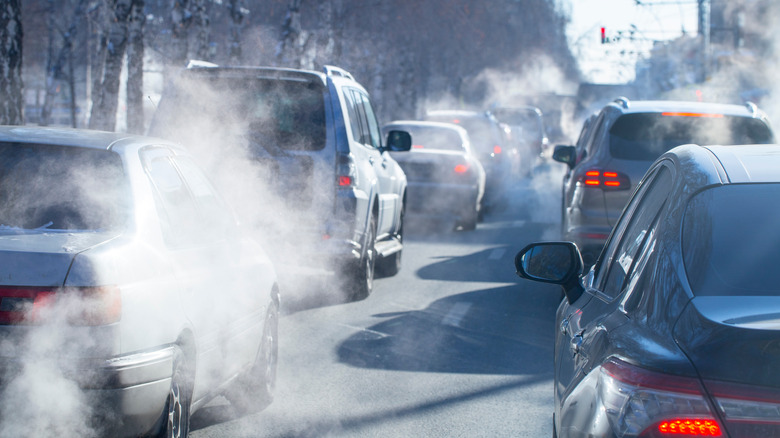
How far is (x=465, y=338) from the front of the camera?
830 cm

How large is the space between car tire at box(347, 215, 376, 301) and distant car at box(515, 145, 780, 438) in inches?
249

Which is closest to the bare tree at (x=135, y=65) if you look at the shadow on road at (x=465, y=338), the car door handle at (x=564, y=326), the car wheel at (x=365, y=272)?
the car wheel at (x=365, y=272)

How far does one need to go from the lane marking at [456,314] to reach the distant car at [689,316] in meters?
5.33

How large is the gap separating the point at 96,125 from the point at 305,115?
13.2 metres

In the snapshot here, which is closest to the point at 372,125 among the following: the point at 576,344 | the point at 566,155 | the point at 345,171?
the point at 566,155

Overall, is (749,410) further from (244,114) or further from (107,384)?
(244,114)

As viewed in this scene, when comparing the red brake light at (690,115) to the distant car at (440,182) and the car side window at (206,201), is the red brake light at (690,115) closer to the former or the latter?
the car side window at (206,201)

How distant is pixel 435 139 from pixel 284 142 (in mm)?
8918

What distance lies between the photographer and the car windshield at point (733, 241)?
2625mm

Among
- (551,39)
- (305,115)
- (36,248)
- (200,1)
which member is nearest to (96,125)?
(200,1)

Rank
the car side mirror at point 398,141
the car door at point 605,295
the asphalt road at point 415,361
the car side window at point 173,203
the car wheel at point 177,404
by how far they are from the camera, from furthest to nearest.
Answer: the car side mirror at point 398,141 → the asphalt road at point 415,361 → the car side window at point 173,203 → the car wheel at point 177,404 → the car door at point 605,295

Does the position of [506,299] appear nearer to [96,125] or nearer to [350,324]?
[350,324]

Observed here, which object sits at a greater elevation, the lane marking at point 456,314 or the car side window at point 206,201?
the car side window at point 206,201

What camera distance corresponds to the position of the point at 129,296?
395cm
